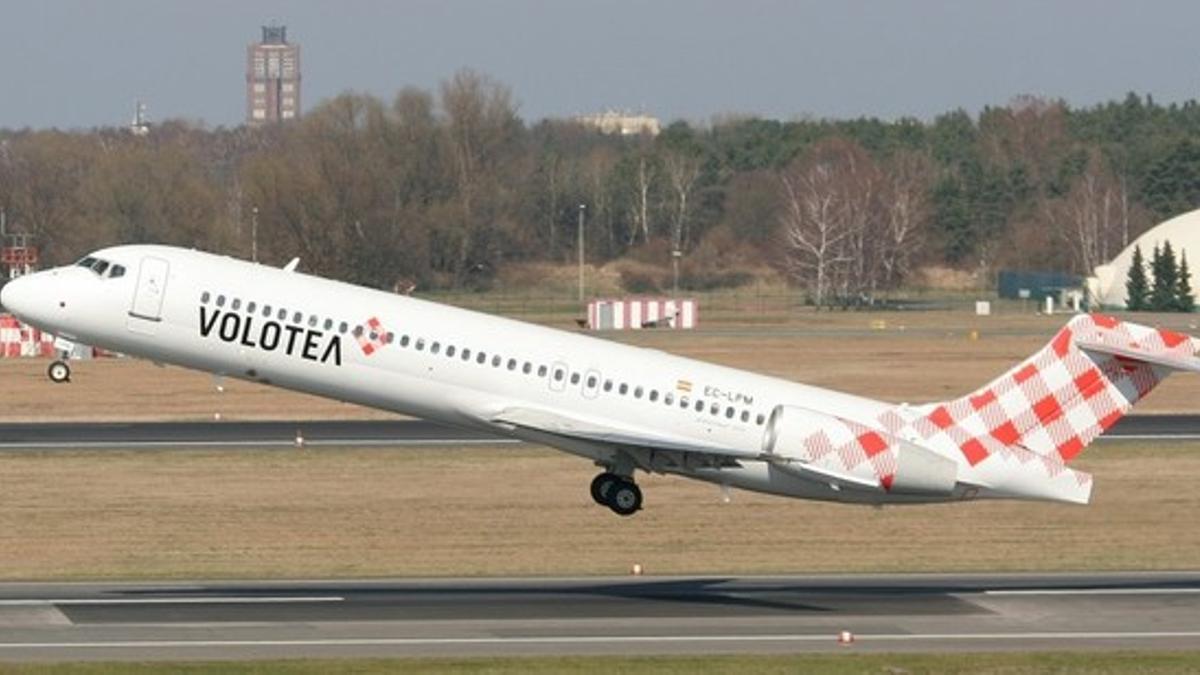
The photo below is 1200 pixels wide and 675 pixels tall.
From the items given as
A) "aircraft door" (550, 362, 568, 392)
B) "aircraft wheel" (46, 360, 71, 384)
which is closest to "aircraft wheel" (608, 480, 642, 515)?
"aircraft door" (550, 362, 568, 392)

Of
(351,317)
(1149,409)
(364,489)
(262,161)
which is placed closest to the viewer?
(351,317)

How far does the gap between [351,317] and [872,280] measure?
143 metres

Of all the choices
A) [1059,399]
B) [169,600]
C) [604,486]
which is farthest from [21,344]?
[1059,399]

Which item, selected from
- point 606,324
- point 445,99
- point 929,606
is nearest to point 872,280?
point 445,99

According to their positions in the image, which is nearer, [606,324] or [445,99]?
[606,324]

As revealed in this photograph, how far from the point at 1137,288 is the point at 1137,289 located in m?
0.07

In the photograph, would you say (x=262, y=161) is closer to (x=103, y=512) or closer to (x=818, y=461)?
(x=103, y=512)

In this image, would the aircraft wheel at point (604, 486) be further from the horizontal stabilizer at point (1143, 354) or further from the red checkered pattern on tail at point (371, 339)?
the horizontal stabilizer at point (1143, 354)

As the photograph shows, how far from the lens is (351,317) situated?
169 ft

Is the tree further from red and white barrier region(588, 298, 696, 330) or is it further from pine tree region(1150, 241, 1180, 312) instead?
red and white barrier region(588, 298, 696, 330)

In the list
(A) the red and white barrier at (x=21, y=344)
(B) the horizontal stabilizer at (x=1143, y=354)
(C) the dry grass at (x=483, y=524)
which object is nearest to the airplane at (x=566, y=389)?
(B) the horizontal stabilizer at (x=1143, y=354)

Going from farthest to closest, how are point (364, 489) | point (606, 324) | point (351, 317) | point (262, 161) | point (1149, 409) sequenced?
point (262, 161) → point (606, 324) → point (1149, 409) → point (364, 489) → point (351, 317)

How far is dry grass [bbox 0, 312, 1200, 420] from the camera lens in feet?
306

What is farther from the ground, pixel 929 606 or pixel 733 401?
pixel 733 401
